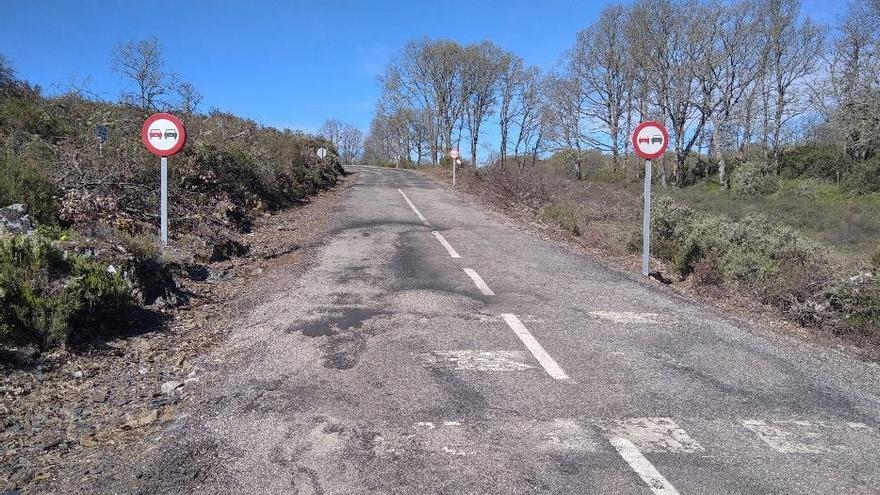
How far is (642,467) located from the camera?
3619 mm

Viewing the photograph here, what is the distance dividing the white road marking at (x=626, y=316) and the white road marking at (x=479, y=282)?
4.85ft

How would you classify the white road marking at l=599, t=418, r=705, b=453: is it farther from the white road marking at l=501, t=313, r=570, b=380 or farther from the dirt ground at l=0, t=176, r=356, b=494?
the dirt ground at l=0, t=176, r=356, b=494

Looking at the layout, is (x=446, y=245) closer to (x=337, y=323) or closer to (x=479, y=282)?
(x=479, y=282)

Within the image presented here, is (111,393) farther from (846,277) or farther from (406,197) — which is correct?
(406,197)

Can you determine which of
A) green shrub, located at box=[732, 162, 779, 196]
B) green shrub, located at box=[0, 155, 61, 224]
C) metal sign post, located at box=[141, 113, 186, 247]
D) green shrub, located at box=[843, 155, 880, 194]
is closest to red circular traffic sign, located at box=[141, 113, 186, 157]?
metal sign post, located at box=[141, 113, 186, 247]

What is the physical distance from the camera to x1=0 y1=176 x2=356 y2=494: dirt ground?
12.3 ft

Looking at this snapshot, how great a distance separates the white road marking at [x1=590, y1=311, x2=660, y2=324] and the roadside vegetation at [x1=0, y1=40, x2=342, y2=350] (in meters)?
5.23

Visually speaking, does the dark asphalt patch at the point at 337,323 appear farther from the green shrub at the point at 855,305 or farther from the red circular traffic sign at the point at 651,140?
the red circular traffic sign at the point at 651,140

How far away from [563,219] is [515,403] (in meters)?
13.0

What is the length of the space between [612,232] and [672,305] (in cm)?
824

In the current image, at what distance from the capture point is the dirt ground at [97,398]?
375 cm

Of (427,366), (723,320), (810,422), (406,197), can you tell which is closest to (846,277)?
(723,320)

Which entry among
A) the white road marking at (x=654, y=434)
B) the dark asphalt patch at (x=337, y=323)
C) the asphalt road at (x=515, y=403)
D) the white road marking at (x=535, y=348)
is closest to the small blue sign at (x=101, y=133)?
the asphalt road at (x=515, y=403)

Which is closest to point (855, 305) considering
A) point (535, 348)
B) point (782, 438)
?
point (782, 438)
